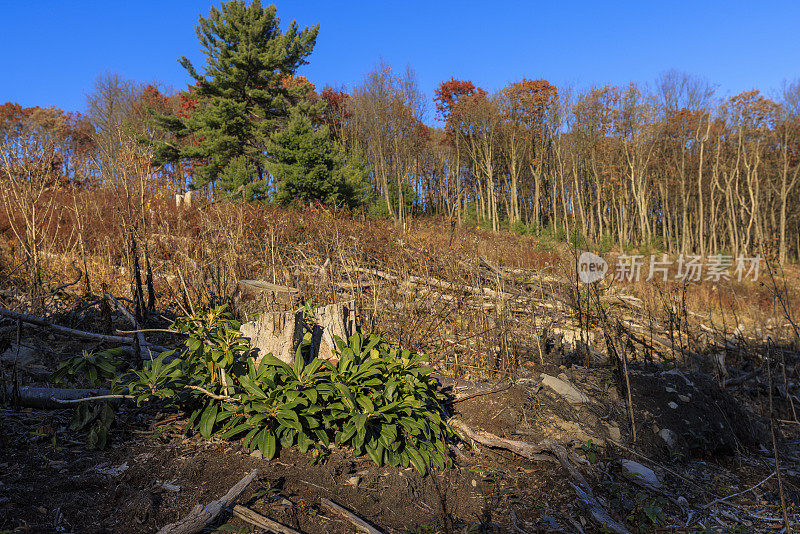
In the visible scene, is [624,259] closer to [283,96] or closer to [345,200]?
[345,200]

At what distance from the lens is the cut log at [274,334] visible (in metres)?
3.20

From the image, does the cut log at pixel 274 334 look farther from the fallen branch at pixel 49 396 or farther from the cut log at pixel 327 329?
the fallen branch at pixel 49 396

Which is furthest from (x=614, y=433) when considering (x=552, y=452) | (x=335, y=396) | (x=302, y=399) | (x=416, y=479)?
(x=302, y=399)

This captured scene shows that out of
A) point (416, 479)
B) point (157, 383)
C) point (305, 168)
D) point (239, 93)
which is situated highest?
point (239, 93)

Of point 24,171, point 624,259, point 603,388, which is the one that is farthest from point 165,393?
point 624,259

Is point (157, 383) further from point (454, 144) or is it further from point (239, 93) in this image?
point (454, 144)

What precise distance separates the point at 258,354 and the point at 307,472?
3.11ft

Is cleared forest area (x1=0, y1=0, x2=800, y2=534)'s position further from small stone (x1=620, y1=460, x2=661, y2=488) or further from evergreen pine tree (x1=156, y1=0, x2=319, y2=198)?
evergreen pine tree (x1=156, y1=0, x2=319, y2=198)

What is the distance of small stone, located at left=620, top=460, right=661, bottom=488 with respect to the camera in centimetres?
303

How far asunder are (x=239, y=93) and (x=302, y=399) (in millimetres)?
16993

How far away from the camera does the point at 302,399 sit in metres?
2.64

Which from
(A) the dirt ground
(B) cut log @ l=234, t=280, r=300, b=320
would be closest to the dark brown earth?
(A) the dirt ground

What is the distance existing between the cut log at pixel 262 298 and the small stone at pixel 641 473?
9.22 feet
